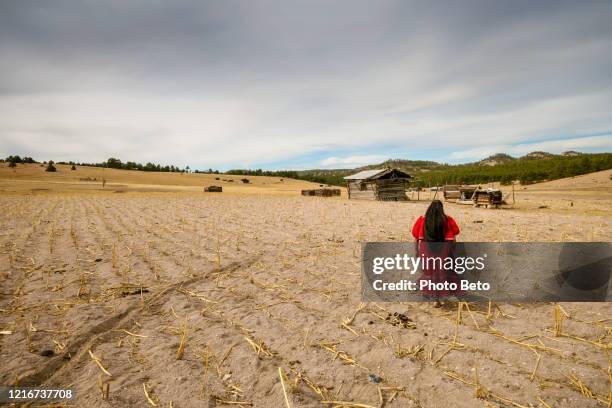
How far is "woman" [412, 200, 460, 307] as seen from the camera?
5.29 m

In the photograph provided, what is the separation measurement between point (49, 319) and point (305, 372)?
14.4 ft

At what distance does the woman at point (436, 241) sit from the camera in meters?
5.29

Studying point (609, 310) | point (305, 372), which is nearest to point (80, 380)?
point (305, 372)

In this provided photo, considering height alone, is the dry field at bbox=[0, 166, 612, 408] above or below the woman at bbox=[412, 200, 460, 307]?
below

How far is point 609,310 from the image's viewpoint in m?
5.19

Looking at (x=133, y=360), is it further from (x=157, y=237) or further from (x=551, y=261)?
(x=551, y=261)

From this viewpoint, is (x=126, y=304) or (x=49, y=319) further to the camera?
(x=126, y=304)

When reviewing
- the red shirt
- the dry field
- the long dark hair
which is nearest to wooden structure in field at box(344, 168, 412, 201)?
the dry field

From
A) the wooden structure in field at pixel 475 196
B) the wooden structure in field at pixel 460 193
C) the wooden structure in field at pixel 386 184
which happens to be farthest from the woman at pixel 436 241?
the wooden structure in field at pixel 386 184

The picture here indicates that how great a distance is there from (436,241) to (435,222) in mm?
348

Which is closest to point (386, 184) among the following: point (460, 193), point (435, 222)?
point (460, 193)

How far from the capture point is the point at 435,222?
207 inches

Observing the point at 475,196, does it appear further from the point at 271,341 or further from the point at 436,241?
the point at 271,341

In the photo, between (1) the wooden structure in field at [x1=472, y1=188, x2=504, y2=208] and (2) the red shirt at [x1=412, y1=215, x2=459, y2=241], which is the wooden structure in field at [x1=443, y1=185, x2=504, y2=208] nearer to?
(1) the wooden structure in field at [x1=472, y1=188, x2=504, y2=208]
